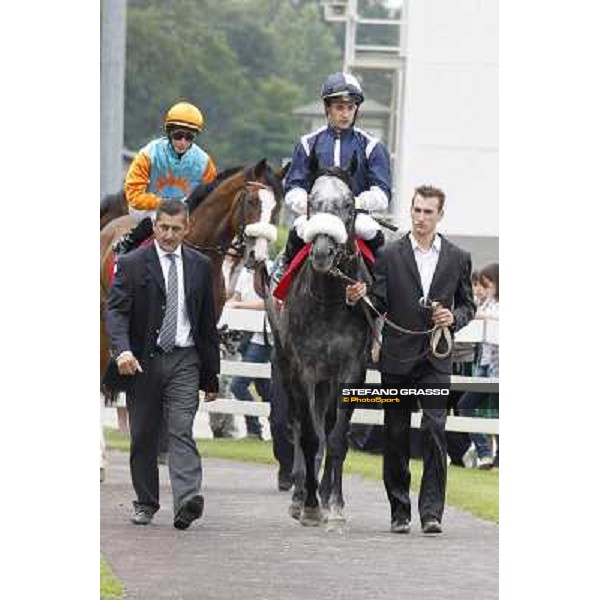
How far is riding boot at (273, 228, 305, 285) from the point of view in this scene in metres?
11.6

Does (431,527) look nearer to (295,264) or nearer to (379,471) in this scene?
(295,264)

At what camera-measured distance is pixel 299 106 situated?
50.7 m

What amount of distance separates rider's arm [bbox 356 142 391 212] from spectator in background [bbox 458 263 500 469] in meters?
1.76

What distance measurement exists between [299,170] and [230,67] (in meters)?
38.0

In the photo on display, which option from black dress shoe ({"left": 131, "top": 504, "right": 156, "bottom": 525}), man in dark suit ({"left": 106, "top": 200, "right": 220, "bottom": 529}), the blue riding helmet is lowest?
black dress shoe ({"left": 131, "top": 504, "right": 156, "bottom": 525})

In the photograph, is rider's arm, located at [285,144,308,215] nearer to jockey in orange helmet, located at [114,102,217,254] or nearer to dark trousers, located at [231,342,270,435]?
jockey in orange helmet, located at [114,102,217,254]

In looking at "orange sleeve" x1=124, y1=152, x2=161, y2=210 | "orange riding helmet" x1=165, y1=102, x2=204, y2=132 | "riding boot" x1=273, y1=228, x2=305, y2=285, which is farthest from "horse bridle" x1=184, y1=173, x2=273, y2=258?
"orange riding helmet" x1=165, y1=102, x2=204, y2=132

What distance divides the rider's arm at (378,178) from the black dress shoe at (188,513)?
1.85 metres

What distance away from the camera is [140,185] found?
42.5ft

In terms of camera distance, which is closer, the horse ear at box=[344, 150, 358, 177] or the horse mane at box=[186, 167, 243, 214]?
the horse ear at box=[344, 150, 358, 177]

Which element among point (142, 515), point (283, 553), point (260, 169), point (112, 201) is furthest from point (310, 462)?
point (112, 201)

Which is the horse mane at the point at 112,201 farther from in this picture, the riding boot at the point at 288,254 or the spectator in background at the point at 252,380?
the riding boot at the point at 288,254
